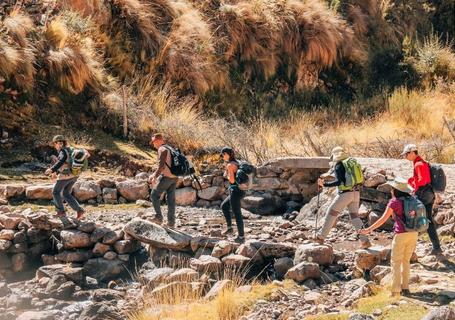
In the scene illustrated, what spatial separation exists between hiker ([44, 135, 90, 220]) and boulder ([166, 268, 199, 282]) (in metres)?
2.44

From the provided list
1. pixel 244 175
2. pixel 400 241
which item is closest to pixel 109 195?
pixel 244 175

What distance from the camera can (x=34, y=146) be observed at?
13.7 m

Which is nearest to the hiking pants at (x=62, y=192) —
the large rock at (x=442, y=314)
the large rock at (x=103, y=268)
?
the large rock at (x=103, y=268)

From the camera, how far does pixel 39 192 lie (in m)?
11.9

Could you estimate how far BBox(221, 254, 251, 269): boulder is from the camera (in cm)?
900

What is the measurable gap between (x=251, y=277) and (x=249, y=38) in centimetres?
1117

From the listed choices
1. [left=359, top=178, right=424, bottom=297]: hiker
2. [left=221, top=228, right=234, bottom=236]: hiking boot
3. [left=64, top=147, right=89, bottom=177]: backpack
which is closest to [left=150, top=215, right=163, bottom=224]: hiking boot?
[left=221, top=228, right=234, bottom=236]: hiking boot

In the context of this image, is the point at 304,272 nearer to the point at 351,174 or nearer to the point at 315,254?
the point at 315,254

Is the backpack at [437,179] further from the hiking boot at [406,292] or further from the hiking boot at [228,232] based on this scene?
the hiking boot at [228,232]

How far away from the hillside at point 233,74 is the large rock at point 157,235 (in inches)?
166

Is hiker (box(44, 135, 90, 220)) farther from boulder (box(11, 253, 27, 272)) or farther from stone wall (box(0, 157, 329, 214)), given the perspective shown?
stone wall (box(0, 157, 329, 214))

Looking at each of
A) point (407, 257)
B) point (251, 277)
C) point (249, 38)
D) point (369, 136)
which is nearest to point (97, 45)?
point (249, 38)

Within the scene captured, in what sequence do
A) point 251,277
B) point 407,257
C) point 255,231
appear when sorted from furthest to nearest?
point 255,231 < point 251,277 < point 407,257

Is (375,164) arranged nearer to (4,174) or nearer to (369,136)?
(369,136)
